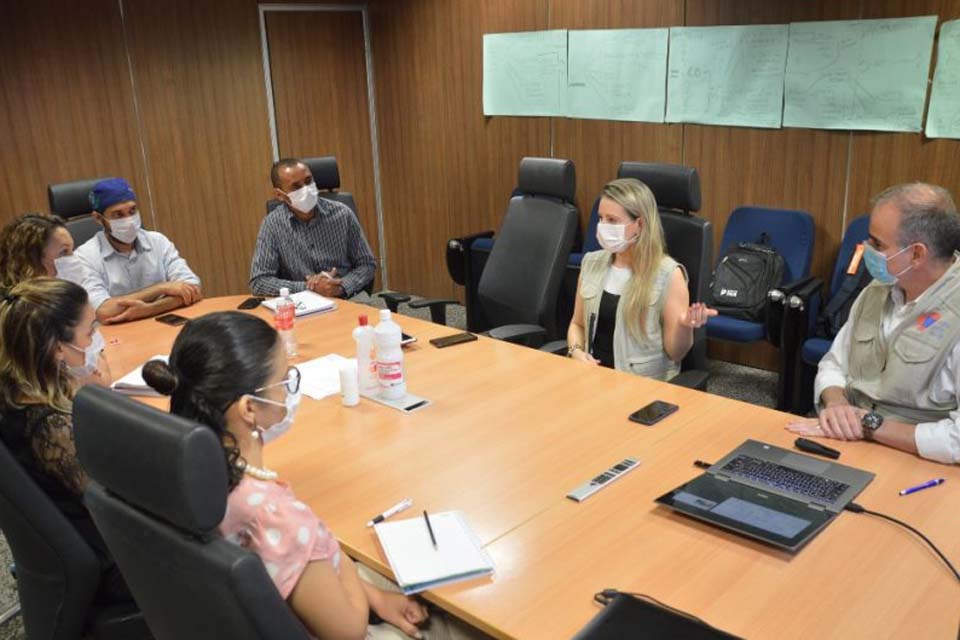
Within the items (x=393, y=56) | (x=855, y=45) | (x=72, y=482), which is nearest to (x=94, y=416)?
(x=72, y=482)

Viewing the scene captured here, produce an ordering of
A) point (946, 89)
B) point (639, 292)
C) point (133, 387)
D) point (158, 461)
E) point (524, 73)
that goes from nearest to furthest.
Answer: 1. point (158, 461)
2. point (133, 387)
3. point (639, 292)
4. point (946, 89)
5. point (524, 73)

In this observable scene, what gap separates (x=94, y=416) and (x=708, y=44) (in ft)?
12.8

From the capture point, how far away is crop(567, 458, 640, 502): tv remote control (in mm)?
1767

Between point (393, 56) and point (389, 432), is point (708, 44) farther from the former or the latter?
point (389, 432)

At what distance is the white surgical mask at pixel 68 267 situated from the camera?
9.71 feet

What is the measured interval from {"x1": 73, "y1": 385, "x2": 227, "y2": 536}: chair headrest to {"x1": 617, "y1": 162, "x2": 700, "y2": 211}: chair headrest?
2291 mm

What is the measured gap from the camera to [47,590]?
1.76m

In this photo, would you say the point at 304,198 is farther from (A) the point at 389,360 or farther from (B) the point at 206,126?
(B) the point at 206,126

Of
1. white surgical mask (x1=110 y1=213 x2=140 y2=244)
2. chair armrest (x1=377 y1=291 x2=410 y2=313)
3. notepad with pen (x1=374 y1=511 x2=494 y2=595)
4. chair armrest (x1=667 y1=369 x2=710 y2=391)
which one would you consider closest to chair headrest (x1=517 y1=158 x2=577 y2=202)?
chair armrest (x1=377 y1=291 x2=410 y2=313)

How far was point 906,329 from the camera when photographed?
210 centimetres

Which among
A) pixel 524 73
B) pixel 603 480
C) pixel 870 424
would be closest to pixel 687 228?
pixel 870 424

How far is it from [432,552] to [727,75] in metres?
3.48

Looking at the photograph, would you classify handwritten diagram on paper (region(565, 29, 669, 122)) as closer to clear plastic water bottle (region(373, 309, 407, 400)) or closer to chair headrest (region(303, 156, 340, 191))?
chair headrest (region(303, 156, 340, 191))

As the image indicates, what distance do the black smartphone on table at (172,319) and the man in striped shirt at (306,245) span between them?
1.66ft
